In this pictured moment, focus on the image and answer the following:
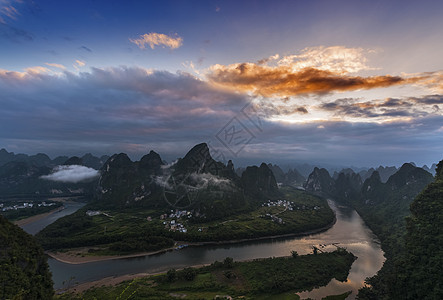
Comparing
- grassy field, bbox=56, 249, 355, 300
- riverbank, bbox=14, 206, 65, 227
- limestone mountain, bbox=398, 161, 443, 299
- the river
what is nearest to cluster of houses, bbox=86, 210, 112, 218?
riverbank, bbox=14, 206, 65, 227

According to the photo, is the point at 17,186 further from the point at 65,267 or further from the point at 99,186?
the point at 65,267

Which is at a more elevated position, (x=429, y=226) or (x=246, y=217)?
(x=429, y=226)

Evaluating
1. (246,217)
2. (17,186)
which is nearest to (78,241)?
(246,217)

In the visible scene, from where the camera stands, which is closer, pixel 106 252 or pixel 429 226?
pixel 429 226

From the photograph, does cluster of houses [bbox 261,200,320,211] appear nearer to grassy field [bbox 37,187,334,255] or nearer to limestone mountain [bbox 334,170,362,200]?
grassy field [bbox 37,187,334,255]

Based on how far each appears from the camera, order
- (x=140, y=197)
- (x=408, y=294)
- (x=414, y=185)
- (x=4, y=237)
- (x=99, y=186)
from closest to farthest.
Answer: (x=4, y=237) < (x=408, y=294) < (x=414, y=185) < (x=140, y=197) < (x=99, y=186)

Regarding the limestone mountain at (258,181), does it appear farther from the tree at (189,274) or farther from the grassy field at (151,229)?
the tree at (189,274)
